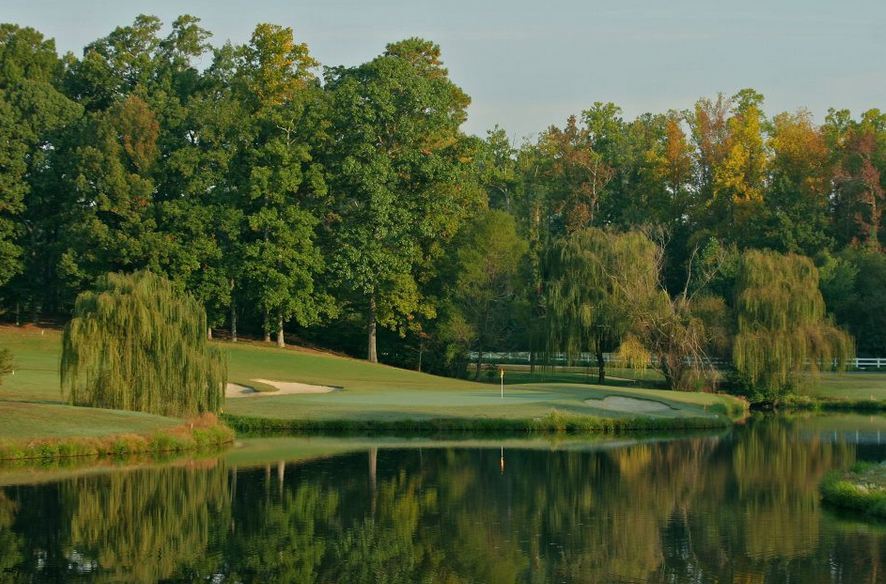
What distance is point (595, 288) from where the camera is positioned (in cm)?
6425

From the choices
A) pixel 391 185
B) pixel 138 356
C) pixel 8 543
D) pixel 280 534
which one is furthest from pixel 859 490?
pixel 391 185

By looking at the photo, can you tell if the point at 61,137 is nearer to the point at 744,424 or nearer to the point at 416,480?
the point at 744,424

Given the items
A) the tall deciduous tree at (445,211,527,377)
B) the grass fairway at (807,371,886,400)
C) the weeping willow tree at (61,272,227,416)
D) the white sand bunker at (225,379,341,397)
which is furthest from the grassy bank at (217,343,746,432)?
the tall deciduous tree at (445,211,527,377)

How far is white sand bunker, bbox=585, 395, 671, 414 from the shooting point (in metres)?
50.6

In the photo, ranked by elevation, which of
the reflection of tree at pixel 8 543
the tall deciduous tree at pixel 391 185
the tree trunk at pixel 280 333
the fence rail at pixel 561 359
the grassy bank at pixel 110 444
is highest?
the tall deciduous tree at pixel 391 185

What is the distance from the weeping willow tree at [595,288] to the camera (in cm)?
6334

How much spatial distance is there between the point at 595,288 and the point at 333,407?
2069 centimetres

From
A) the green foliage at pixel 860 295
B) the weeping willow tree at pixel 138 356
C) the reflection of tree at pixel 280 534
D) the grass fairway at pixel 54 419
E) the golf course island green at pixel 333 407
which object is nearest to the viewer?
the reflection of tree at pixel 280 534

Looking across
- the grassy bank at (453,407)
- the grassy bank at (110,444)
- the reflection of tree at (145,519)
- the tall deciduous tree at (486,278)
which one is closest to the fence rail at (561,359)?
the tall deciduous tree at (486,278)

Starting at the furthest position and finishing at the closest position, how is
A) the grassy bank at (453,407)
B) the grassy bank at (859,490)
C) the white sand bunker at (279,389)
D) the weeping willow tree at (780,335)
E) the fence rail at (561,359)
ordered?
the fence rail at (561,359) < the weeping willow tree at (780,335) < the white sand bunker at (279,389) < the grassy bank at (453,407) < the grassy bank at (859,490)

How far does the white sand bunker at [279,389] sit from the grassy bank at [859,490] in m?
27.8

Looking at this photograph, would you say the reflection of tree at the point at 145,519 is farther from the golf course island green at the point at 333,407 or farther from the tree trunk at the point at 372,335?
the tree trunk at the point at 372,335

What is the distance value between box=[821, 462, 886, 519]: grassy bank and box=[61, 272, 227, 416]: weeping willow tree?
1939 centimetres

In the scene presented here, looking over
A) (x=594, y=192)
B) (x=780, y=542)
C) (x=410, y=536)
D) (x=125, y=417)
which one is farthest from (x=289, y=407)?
(x=594, y=192)
